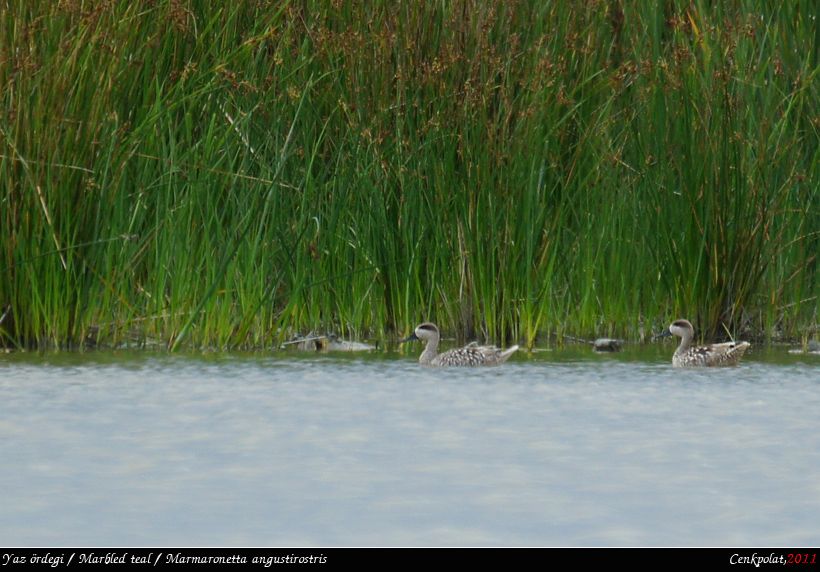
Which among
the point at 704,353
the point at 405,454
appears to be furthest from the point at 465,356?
the point at 405,454

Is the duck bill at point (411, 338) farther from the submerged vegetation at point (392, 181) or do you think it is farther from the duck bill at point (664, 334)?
the duck bill at point (664, 334)

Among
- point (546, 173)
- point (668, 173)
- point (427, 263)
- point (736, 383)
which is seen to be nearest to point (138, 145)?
point (427, 263)

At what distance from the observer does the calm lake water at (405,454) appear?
4.82 m

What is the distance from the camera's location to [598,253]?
9836 millimetres

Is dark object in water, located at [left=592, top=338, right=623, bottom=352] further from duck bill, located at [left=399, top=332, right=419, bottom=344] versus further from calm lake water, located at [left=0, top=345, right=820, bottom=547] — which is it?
duck bill, located at [left=399, top=332, right=419, bottom=344]

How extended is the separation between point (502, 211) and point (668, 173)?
42.1 inches

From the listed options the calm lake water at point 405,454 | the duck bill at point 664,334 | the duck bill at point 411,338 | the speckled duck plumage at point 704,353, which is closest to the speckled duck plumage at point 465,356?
the calm lake water at point 405,454

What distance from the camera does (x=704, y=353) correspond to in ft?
28.9

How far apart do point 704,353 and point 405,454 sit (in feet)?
10.7

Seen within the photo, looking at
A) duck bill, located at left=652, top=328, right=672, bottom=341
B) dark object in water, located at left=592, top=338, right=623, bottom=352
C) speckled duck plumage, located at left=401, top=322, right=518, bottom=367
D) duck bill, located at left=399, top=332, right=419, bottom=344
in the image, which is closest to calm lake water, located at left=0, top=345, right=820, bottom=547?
speckled duck plumage, located at left=401, top=322, right=518, bottom=367

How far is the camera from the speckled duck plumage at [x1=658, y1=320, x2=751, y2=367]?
875 centimetres

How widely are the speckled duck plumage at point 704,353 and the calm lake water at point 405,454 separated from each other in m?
0.16

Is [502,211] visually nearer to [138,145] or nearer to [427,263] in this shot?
[427,263]

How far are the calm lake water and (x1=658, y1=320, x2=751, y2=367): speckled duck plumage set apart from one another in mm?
161
